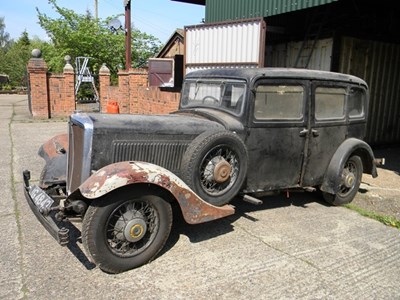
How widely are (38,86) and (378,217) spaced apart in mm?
13068

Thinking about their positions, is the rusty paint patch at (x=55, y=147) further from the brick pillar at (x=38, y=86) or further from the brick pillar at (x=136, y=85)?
the brick pillar at (x=38, y=86)

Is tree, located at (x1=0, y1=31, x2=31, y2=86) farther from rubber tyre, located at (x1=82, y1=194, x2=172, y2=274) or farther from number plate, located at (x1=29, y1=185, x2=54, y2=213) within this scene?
rubber tyre, located at (x1=82, y1=194, x2=172, y2=274)

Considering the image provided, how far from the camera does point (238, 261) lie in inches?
136

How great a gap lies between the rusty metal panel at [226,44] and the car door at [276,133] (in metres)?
3.53

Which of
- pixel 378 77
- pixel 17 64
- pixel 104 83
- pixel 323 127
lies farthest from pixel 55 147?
pixel 17 64

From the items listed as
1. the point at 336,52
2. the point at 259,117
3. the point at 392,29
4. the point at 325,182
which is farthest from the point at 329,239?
the point at 392,29

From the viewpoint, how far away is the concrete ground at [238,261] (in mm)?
2961

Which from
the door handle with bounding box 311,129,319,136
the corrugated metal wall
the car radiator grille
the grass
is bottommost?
the grass

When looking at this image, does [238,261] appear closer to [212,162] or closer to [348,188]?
[212,162]

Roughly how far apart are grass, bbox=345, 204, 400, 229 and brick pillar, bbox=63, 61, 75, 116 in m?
12.3

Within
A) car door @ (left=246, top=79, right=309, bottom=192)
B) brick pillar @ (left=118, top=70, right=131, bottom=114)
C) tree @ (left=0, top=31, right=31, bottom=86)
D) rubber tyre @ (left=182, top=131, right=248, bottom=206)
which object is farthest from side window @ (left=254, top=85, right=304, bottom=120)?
tree @ (left=0, top=31, right=31, bottom=86)

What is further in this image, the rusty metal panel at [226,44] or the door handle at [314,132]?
the rusty metal panel at [226,44]

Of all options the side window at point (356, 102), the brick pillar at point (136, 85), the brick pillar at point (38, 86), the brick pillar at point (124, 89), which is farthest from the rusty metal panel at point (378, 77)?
the brick pillar at point (38, 86)

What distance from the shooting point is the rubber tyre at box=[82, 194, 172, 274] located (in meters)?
3.03
